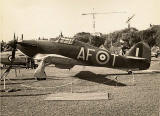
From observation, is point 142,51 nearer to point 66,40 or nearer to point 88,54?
point 88,54

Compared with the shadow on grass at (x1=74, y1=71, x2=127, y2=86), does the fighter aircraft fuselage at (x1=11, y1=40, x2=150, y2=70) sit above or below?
above

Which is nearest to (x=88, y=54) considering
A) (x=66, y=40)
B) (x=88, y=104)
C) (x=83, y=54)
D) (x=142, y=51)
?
(x=83, y=54)

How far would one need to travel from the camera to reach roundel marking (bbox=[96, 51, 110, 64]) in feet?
43.5

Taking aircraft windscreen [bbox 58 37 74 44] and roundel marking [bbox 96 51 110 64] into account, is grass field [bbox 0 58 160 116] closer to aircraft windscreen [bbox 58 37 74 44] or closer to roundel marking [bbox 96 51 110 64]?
roundel marking [bbox 96 51 110 64]

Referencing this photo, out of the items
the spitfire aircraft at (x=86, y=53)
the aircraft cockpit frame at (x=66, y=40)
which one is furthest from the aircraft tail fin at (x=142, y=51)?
the aircraft cockpit frame at (x=66, y=40)

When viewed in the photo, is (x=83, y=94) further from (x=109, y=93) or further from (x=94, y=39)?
(x=94, y=39)

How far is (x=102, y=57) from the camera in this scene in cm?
1330

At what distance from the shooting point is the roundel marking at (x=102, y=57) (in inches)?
523

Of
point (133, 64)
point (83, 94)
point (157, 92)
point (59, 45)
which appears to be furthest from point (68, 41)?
point (157, 92)

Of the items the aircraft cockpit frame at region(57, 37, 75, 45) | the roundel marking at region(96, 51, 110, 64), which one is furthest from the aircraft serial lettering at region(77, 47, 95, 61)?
the aircraft cockpit frame at region(57, 37, 75, 45)

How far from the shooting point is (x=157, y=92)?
844 cm

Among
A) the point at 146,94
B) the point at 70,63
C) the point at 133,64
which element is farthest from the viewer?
the point at 133,64

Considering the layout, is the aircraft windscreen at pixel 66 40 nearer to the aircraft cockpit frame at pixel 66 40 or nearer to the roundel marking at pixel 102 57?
the aircraft cockpit frame at pixel 66 40

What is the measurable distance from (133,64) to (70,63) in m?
3.35
